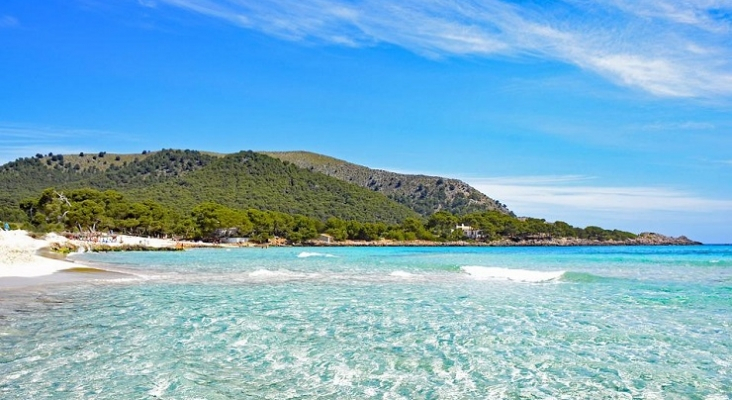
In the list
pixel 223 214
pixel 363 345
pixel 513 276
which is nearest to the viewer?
pixel 363 345

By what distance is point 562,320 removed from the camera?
14.6 meters

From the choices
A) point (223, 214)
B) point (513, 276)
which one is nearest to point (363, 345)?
point (513, 276)

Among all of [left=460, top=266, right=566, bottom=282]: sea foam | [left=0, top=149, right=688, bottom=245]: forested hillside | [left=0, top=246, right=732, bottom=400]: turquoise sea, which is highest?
[left=0, top=149, right=688, bottom=245]: forested hillside

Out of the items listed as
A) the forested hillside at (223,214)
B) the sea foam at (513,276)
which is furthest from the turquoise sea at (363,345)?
the forested hillside at (223,214)

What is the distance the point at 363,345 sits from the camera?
454 inches

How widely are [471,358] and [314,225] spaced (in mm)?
130523

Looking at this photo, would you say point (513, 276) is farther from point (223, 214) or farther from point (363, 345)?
point (223, 214)

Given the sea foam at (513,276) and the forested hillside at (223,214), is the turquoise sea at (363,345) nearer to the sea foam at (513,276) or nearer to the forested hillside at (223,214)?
the sea foam at (513,276)

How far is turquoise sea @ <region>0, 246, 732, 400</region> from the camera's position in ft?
27.5

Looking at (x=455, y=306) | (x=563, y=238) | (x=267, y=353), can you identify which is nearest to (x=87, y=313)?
(x=267, y=353)

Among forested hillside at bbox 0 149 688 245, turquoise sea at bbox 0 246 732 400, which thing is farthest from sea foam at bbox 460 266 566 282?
forested hillside at bbox 0 149 688 245

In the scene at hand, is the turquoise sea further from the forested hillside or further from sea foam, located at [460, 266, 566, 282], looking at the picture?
the forested hillside

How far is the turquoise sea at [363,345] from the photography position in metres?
8.39

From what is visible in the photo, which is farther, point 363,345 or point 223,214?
point 223,214
